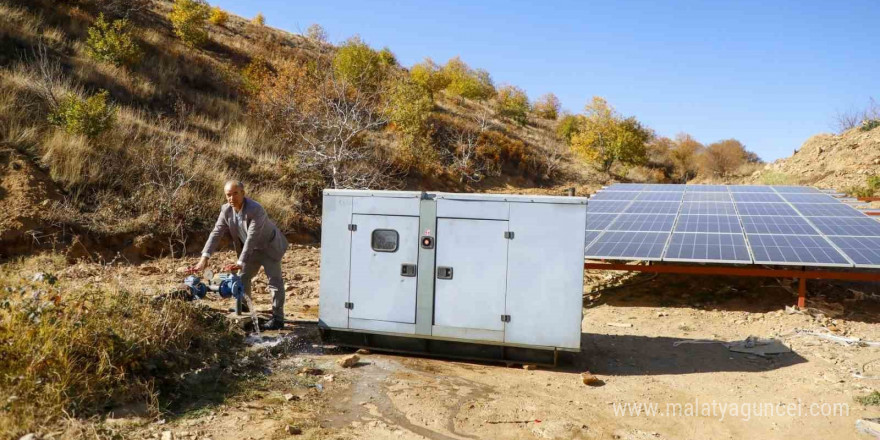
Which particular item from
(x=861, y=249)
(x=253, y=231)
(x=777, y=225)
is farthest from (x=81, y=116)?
(x=861, y=249)

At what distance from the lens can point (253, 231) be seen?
25.9 feet

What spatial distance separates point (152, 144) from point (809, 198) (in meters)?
17.7

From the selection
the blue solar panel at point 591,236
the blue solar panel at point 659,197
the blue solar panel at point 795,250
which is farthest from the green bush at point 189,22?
the blue solar panel at point 795,250

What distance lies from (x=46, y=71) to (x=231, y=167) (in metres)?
5.30

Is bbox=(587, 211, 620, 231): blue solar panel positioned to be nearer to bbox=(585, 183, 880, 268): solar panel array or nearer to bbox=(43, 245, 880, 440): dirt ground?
bbox=(585, 183, 880, 268): solar panel array

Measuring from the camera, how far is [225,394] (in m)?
6.32

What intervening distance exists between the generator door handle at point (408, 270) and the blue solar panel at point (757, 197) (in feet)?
41.8

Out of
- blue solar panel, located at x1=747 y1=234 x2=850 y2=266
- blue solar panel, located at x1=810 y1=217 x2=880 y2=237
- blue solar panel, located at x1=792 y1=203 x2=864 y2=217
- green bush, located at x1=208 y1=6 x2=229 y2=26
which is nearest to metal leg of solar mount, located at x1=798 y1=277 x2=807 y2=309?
blue solar panel, located at x1=747 y1=234 x2=850 y2=266

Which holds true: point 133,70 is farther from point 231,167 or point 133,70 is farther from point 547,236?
point 547,236

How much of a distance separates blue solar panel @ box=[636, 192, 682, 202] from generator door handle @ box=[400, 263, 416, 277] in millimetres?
11241

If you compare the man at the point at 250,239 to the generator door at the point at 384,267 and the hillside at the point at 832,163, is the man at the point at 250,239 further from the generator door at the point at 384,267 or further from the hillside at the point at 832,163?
the hillside at the point at 832,163

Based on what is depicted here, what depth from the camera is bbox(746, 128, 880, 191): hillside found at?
29.5 meters

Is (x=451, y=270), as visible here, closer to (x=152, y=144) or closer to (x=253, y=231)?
(x=253, y=231)

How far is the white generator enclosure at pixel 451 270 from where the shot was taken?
766 centimetres
